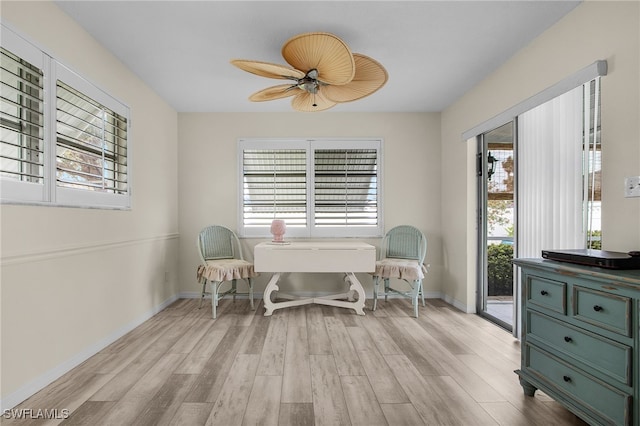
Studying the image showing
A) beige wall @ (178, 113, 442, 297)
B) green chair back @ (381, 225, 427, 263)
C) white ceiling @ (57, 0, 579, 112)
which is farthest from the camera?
beige wall @ (178, 113, 442, 297)

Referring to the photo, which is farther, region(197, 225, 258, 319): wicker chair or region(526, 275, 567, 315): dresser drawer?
region(197, 225, 258, 319): wicker chair

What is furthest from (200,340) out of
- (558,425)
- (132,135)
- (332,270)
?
(558,425)

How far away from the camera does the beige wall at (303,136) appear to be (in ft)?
13.6

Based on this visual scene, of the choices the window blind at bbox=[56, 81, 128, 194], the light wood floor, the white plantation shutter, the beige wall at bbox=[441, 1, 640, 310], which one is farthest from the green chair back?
the white plantation shutter

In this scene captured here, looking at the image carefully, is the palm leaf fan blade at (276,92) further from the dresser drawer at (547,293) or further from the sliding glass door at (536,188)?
the dresser drawer at (547,293)

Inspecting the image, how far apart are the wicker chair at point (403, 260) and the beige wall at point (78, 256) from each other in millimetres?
2246

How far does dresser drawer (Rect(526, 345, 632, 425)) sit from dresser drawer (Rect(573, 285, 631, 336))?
238mm

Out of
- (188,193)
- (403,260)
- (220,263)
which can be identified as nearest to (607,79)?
(403,260)

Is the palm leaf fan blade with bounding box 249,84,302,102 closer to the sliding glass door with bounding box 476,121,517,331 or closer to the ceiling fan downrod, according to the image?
the ceiling fan downrod

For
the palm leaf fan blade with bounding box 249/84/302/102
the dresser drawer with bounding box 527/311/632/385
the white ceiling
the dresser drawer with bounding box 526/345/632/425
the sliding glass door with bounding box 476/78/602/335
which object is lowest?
the dresser drawer with bounding box 526/345/632/425

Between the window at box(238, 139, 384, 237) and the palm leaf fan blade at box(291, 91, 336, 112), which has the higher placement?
the palm leaf fan blade at box(291, 91, 336, 112)

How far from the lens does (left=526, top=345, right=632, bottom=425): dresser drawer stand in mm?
1350

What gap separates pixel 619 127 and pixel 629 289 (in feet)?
3.19

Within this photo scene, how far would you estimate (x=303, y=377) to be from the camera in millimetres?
2086
